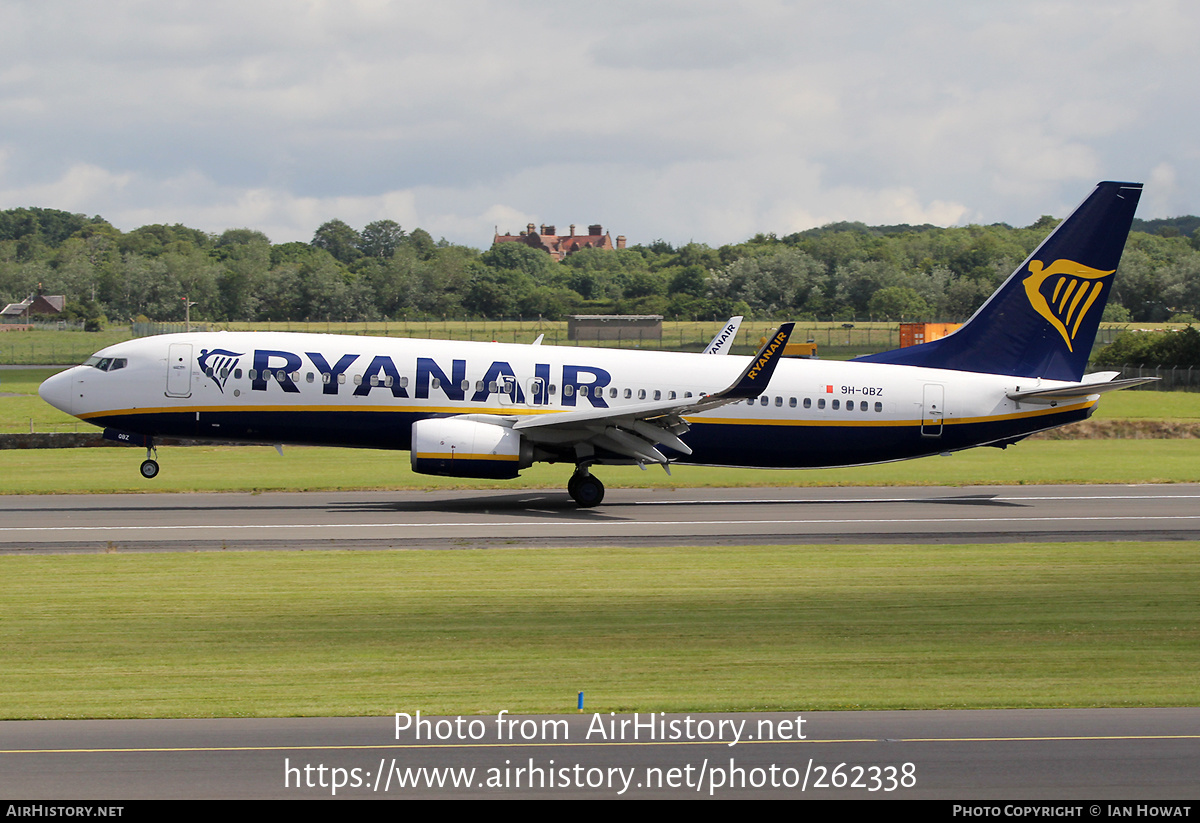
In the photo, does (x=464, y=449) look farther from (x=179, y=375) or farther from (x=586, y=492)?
(x=179, y=375)

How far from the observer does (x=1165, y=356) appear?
263ft

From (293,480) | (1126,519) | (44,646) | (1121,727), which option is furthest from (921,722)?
(293,480)

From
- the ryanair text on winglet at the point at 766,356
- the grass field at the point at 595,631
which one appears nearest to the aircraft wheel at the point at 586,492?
the ryanair text on winglet at the point at 766,356

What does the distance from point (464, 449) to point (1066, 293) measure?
19565mm

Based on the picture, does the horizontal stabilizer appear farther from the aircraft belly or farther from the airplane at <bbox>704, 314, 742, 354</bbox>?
the airplane at <bbox>704, 314, 742, 354</bbox>

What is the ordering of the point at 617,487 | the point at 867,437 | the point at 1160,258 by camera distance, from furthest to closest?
1. the point at 1160,258
2. the point at 617,487
3. the point at 867,437

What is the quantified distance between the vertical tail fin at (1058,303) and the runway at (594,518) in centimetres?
440

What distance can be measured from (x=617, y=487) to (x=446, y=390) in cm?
847

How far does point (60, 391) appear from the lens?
33.3m

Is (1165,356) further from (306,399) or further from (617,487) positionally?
(306,399)

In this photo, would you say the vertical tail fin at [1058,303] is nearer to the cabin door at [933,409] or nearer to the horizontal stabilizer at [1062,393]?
the horizontal stabilizer at [1062,393]

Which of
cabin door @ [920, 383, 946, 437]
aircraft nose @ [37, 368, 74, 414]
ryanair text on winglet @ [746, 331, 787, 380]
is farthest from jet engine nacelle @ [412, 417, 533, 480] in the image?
cabin door @ [920, 383, 946, 437]

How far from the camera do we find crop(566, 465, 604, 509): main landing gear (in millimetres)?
33062

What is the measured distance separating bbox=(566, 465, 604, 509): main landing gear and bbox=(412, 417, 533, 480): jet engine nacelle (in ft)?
7.18
